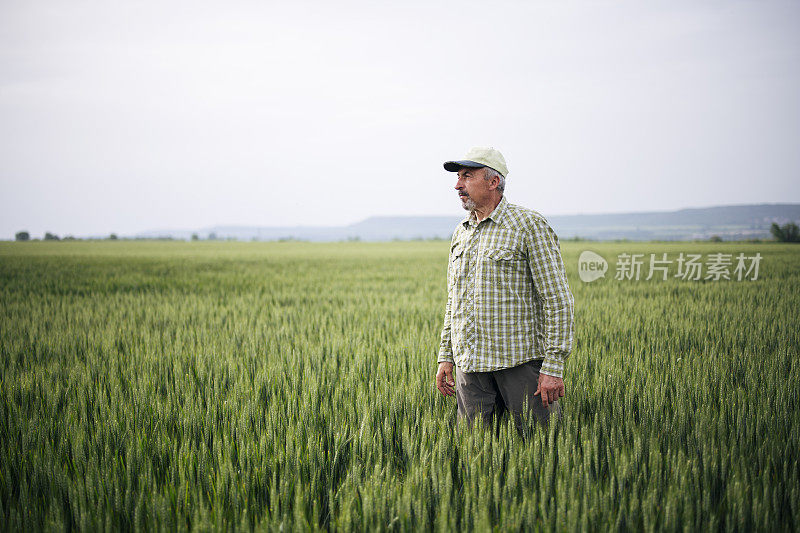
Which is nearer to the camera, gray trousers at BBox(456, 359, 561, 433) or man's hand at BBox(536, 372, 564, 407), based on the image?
man's hand at BBox(536, 372, 564, 407)

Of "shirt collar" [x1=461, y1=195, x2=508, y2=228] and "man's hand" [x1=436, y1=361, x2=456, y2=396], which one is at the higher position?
"shirt collar" [x1=461, y1=195, x2=508, y2=228]

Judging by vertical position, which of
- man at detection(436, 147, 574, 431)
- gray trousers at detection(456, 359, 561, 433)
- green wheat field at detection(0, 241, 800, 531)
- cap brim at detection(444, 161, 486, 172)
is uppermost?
cap brim at detection(444, 161, 486, 172)

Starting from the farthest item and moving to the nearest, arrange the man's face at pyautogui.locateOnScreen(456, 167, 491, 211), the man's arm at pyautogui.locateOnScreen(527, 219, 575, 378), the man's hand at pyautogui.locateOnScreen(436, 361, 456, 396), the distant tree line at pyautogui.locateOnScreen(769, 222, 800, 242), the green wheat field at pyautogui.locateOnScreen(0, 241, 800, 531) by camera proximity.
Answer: the distant tree line at pyautogui.locateOnScreen(769, 222, 800, 242) → the man's hand at pyautogui.locateOnScreen(436, 361, 456, 396) → the man's face at pyautogui.locateOnScreen(456, 167, 491, 211) → the man's arm at pyautogui.locateOnScreen(527, 219, 575, 378) → the green wheat field at pyautogui.locateOnScreen(0, 241, 800, 531)

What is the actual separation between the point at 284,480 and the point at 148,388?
7.65 ft

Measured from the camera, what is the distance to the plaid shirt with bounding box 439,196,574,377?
2.41 meters

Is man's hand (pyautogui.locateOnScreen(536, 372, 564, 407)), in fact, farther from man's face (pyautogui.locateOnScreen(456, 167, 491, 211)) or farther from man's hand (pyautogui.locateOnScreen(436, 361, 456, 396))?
man's face (pyautogui.locateOnScreen(456, 167, 491, 211))

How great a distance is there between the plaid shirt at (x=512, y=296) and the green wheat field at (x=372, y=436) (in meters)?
0.39

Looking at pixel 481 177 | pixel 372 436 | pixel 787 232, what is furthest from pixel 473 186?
pixel 787 232

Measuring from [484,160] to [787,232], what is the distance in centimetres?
7696

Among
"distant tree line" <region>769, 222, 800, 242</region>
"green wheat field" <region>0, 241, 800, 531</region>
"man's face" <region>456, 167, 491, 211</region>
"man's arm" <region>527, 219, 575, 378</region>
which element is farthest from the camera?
"distant tree line" <region>769, 222, 800, 242</region>

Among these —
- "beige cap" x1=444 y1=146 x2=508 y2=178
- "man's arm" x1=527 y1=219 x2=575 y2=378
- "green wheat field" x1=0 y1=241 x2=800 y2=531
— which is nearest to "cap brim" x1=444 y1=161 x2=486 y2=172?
"beige cap" x1=444 y1=146 x2=508 y2=178

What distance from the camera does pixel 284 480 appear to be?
2.11m

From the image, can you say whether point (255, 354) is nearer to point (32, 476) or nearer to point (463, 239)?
point (32, 476)

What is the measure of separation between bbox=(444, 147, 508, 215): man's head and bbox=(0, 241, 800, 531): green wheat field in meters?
1.18
